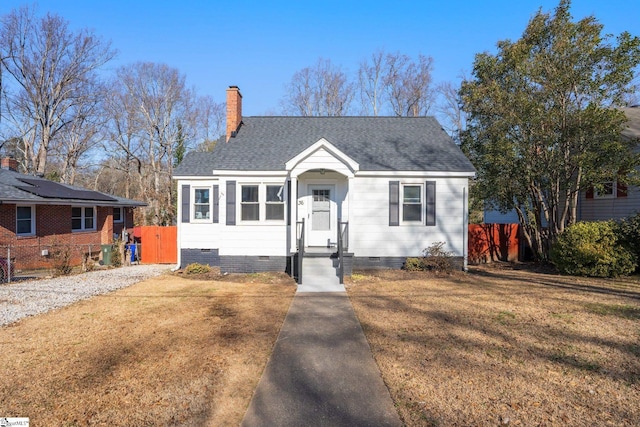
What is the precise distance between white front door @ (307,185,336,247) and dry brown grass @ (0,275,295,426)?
404 centimetres

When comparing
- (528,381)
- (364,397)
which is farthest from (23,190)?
(528,381)

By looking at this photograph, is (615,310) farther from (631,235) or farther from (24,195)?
(24,195)

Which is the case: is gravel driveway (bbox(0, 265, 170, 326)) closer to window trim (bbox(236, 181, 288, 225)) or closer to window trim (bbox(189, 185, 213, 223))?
window trim (bbox(189, 185, 213, 223))

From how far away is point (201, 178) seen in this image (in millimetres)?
12938

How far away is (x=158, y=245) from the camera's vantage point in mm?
15375

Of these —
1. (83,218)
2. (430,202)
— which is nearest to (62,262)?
(83,218)

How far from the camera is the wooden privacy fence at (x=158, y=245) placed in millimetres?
15258

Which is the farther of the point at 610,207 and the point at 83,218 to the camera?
the point at 83,218

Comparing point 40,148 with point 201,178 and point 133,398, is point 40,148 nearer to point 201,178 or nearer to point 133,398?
point 201,178

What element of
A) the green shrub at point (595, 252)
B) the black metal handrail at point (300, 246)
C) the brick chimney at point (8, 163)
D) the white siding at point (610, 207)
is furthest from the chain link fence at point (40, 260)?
the white siding at point (610, 207)

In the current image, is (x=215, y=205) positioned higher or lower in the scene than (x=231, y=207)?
higher

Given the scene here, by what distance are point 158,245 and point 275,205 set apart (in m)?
7.18

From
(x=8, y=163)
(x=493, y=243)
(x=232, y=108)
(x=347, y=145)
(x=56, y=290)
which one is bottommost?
(x=56, y=290)

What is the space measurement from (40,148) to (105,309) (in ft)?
88.7
